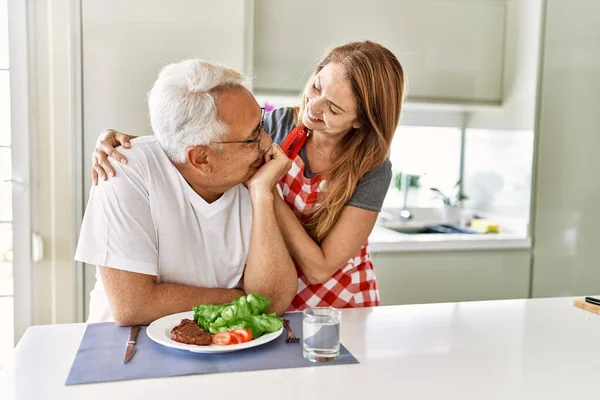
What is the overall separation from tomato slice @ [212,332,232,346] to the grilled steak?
0.04 ft

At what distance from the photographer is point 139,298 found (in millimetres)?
1299

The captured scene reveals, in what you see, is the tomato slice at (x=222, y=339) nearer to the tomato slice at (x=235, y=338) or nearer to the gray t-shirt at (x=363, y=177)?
the tomato slice at (x=235, y=338)

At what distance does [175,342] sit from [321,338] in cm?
29

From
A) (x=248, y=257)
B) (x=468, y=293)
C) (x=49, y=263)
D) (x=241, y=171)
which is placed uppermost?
(x=241, y=171)

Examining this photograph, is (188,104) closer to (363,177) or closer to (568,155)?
(363,177)

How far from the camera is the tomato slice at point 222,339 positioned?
1150 mm

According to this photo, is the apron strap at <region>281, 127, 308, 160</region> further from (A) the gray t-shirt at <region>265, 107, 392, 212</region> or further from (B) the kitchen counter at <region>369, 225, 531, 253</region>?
(B) the kitchen counter at <region>369, 225, 531, 253</region>

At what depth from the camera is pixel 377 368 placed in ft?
3.67

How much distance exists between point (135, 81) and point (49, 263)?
2.71ft

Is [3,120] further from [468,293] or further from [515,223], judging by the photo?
[515,223]

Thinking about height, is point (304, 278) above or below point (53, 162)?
below

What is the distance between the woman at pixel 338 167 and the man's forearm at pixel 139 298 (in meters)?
0.36

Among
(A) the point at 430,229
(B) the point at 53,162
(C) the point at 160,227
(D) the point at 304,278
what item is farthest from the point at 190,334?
(A) the point at 430,229

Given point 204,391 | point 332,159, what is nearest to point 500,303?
point 332,159
